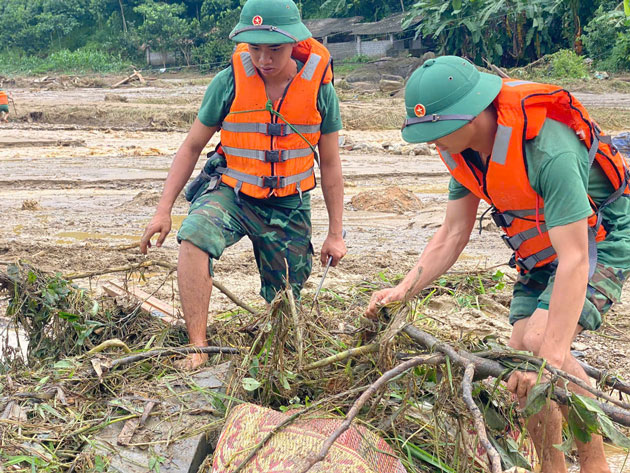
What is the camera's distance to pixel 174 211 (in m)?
8.80

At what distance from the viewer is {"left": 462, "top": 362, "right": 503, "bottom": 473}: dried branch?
208cm

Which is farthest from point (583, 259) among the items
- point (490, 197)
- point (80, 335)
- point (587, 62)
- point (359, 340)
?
point (587, 62)

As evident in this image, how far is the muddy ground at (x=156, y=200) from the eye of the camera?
544 cm

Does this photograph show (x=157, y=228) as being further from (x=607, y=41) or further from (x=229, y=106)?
(x=607, y=41)

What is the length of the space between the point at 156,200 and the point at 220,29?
28.7 metres

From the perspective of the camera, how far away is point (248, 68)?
396 centimetres

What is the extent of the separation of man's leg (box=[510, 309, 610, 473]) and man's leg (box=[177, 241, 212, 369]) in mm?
1584

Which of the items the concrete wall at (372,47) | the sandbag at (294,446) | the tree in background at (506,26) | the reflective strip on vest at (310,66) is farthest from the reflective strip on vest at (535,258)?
the concrete wall at (372,47)

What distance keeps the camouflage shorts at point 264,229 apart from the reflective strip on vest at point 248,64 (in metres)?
0.63

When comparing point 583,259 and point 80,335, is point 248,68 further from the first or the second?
point 583,259

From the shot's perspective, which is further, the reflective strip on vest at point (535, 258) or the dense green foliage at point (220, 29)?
the dense green foliage at point (220, 29)

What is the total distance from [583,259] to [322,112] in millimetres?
1942

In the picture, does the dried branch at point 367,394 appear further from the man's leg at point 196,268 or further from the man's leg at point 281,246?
the man's leg at point 281,246

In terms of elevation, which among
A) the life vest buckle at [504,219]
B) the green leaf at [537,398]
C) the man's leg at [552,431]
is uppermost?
the life vest buckle at [504,219]
